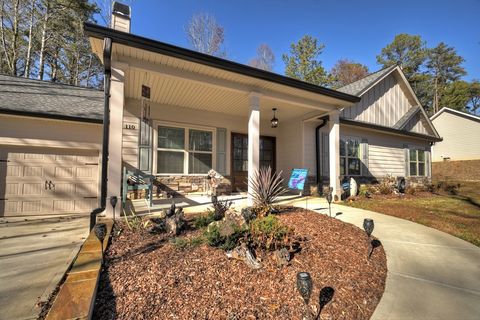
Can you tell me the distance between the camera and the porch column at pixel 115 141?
13.2 feet

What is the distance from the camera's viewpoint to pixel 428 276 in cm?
254

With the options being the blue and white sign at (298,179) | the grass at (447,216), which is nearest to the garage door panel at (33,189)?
the blue and white sign at (298,179)

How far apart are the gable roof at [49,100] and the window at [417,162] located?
45.3ft

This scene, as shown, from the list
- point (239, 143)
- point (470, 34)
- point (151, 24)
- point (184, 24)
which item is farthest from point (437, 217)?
point (184, 24)

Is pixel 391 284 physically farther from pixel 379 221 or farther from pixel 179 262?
pixel 379 221

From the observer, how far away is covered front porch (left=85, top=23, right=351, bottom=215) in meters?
4.31

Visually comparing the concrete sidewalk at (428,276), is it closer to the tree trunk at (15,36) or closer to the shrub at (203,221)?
the shrub at (203,221)

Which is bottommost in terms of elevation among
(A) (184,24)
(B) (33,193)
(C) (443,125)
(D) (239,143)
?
(B) (33,193)

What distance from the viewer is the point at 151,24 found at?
1166 centimetres

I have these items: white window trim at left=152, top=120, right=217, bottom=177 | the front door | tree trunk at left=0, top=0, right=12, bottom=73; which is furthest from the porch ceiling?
tree trunk at left=0, top=0, right=12, bottom=73

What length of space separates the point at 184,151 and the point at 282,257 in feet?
17.9

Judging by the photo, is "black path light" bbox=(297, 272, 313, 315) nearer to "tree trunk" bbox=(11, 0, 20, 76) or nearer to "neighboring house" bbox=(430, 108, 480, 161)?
"tree trunk" bbox=(11, 0, 20, 76)

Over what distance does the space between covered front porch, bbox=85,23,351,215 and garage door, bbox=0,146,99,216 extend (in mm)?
1077

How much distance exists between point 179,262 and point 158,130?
518cm
